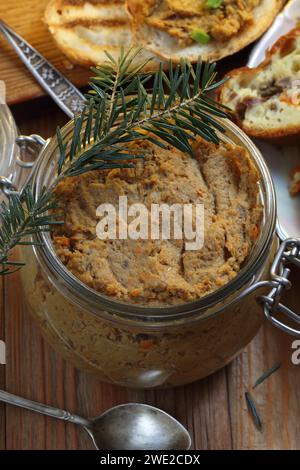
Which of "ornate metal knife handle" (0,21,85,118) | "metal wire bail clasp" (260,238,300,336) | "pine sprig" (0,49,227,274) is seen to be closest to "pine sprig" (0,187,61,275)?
"pine sprig" (0,49,227,274)

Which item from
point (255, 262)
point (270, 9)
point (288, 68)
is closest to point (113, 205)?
point (255, 262)

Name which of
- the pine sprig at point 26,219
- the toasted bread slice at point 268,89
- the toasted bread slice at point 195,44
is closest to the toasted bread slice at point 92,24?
the toasted bread slice at point 195,44

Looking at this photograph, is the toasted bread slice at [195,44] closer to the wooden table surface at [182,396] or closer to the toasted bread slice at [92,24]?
the toasted bread slice at [92,24]

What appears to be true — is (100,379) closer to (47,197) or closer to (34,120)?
(47,197)

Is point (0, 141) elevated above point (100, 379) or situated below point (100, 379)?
above

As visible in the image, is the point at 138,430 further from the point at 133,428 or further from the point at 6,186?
the point at 6,186

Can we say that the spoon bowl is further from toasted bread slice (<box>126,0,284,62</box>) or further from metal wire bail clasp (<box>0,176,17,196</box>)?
toasted bread slice (<box>126,0,284,62</box>)
